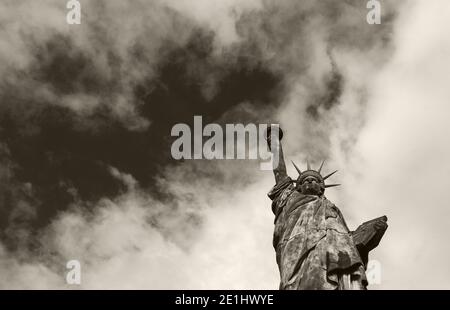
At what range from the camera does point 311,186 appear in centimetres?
1499

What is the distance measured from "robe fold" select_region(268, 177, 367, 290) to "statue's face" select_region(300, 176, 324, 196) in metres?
0.50

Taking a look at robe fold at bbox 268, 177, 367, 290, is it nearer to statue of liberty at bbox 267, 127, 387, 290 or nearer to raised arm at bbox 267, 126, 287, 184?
statue of liberty at bbox 267, 127, 387, 290

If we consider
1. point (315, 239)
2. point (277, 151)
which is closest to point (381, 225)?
point (315, 239)

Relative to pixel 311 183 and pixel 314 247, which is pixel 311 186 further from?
pixel 314 247

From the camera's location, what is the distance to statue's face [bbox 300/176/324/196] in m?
14.9

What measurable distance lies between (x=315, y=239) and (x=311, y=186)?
288cm

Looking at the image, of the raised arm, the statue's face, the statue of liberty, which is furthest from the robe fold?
the raised arm

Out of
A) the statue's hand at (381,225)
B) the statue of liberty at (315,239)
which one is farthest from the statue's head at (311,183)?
the statue's hand at (381,225)

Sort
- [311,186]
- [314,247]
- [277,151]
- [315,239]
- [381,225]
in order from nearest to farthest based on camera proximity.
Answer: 1. [314,247]
2. [315,239]
3. [381,225]
4. [311,186]
5. [277,151]

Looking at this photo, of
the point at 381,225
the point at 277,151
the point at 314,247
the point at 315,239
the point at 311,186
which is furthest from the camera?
the point at 277,151
